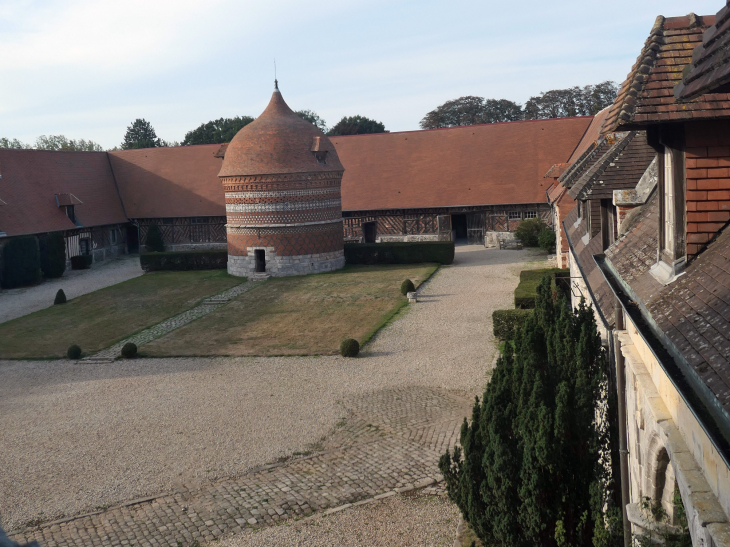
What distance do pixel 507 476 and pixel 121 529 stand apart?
567 centimetres

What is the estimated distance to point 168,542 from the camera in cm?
928

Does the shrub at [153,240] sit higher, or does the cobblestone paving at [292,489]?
the shrub at [153,240]

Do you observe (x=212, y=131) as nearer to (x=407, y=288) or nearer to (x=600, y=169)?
(x=407, y=288)

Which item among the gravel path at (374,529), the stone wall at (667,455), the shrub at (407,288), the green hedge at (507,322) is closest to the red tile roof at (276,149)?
the shrub at (407,288)

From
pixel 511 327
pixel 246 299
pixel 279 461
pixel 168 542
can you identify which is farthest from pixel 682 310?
pixel 246 299

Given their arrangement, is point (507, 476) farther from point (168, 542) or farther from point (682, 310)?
point (168, 542)

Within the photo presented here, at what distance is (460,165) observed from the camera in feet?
125

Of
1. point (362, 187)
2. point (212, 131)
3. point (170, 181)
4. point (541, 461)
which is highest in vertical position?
point (212, 131)

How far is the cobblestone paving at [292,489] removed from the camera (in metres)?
9.59

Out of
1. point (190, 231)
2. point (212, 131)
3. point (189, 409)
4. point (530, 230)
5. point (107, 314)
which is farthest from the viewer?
point (212, 131)

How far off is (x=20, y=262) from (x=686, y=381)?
102 ft

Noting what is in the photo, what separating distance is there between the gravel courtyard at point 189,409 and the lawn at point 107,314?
202 centimetres

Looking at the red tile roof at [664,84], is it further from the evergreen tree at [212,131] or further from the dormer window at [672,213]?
the evergreen tree at [212,131]

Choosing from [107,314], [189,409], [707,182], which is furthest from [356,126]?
[707,182]
